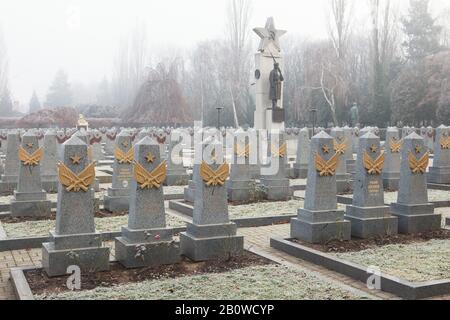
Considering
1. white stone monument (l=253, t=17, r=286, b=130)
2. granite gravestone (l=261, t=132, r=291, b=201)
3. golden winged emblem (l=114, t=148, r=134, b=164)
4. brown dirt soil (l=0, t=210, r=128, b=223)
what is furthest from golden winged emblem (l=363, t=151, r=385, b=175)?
white stone monument (l=253, t=17, r=286, b=130)

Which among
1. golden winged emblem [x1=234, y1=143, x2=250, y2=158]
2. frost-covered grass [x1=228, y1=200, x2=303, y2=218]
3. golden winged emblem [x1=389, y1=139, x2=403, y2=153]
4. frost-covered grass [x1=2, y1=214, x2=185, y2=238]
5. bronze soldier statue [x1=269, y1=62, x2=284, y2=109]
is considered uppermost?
bronze soldier statue [x1=269, y1=62, x2=284, y2=109]

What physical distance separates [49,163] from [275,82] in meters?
11.8

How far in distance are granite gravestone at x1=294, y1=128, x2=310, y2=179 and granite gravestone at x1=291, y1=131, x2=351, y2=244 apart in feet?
29.8

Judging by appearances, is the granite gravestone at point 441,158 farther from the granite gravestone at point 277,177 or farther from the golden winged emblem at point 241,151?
the golden winged emblem at point 241,151

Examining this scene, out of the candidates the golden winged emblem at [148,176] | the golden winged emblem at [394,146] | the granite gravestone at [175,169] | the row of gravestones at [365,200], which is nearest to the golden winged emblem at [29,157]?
the golden winged emblem at [148,176]

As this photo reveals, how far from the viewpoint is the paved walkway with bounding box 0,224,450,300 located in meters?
6.81

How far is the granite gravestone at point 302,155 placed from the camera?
60.9 ft

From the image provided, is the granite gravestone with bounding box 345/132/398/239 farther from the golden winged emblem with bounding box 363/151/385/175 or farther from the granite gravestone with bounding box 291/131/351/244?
the granite gravestone with bounding box 291/131/351/244

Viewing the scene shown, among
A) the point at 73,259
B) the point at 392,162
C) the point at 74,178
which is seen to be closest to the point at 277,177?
the point at 392,162

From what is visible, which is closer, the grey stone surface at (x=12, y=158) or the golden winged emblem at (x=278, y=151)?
the golden winged emblem at (x=278, y=151)

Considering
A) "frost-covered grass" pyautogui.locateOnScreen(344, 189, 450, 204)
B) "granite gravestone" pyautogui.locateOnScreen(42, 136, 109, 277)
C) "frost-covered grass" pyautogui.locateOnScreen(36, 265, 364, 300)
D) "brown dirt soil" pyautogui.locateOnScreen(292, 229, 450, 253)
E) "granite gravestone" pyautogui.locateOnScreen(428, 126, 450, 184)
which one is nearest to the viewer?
"frost-covered grass" pyautogui.locateOnScreen(36, 265, 364, 300)

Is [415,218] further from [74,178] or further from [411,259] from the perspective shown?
[74,178]

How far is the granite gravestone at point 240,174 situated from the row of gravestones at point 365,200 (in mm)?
4523
